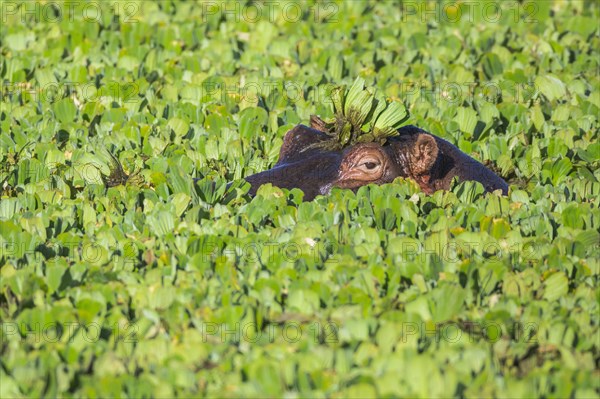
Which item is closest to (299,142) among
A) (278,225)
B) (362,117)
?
(362,117)

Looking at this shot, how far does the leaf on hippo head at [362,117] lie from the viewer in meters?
6.22

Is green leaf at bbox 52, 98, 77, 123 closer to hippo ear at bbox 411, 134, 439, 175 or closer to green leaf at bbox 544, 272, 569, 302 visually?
hippo ear at bbox 411, 134, 439, 175

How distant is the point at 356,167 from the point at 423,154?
38 centimetres

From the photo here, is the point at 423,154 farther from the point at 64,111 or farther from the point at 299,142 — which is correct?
the point at 64,111

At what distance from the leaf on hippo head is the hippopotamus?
61mm

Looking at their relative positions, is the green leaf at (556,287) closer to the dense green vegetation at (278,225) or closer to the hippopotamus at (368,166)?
the dense green vegetation at (278,225)

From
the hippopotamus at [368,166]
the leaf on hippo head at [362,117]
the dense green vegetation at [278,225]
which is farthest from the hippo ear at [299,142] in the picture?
the dense green vegetation at [278,225]

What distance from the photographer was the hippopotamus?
20.4 ft

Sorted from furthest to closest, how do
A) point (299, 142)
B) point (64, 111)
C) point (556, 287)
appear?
point (64, 111), point (299, 142), point (556, 287)

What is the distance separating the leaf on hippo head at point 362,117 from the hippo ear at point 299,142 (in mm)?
103

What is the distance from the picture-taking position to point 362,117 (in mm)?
6242

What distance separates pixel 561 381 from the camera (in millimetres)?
4082

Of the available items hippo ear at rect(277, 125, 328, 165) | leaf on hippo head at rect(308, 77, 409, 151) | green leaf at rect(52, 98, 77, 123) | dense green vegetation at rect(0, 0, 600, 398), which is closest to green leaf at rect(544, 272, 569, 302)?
dense green vegetation at rect(0, 0, 600, 398)

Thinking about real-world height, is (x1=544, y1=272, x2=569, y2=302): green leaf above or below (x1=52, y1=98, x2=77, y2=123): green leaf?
above
